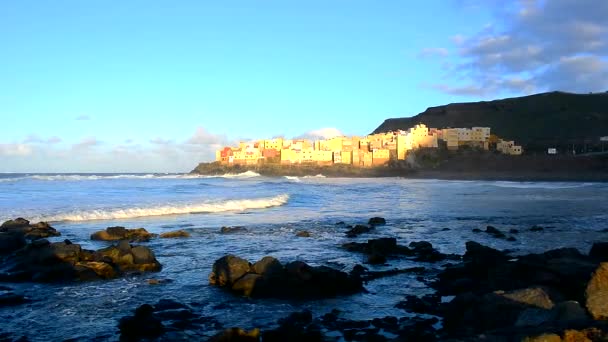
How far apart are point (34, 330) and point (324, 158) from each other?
120068 mm

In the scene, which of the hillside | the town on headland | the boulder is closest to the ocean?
the boulder

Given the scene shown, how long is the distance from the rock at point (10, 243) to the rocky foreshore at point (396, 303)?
0.02 metres

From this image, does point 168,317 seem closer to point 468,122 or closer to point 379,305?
point 379,305

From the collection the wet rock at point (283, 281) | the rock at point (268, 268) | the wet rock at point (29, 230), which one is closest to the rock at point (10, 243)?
the wet rock at point (29, 230)

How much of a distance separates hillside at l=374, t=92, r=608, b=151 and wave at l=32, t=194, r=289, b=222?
302ft

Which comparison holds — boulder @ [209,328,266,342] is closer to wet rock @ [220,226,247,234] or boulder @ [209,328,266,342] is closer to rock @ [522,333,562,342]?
rock @ [522,333,562,342]

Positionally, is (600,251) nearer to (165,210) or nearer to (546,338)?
(546,338)

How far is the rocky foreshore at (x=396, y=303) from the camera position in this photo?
18.4ft

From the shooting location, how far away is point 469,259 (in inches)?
464

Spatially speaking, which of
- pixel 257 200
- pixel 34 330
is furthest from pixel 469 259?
pixel 257 200

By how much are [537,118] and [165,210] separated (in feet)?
438

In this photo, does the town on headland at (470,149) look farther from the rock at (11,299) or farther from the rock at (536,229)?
the rock at (11,299)

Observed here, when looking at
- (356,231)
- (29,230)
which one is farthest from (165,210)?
(356,231)

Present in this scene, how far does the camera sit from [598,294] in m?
5.70
